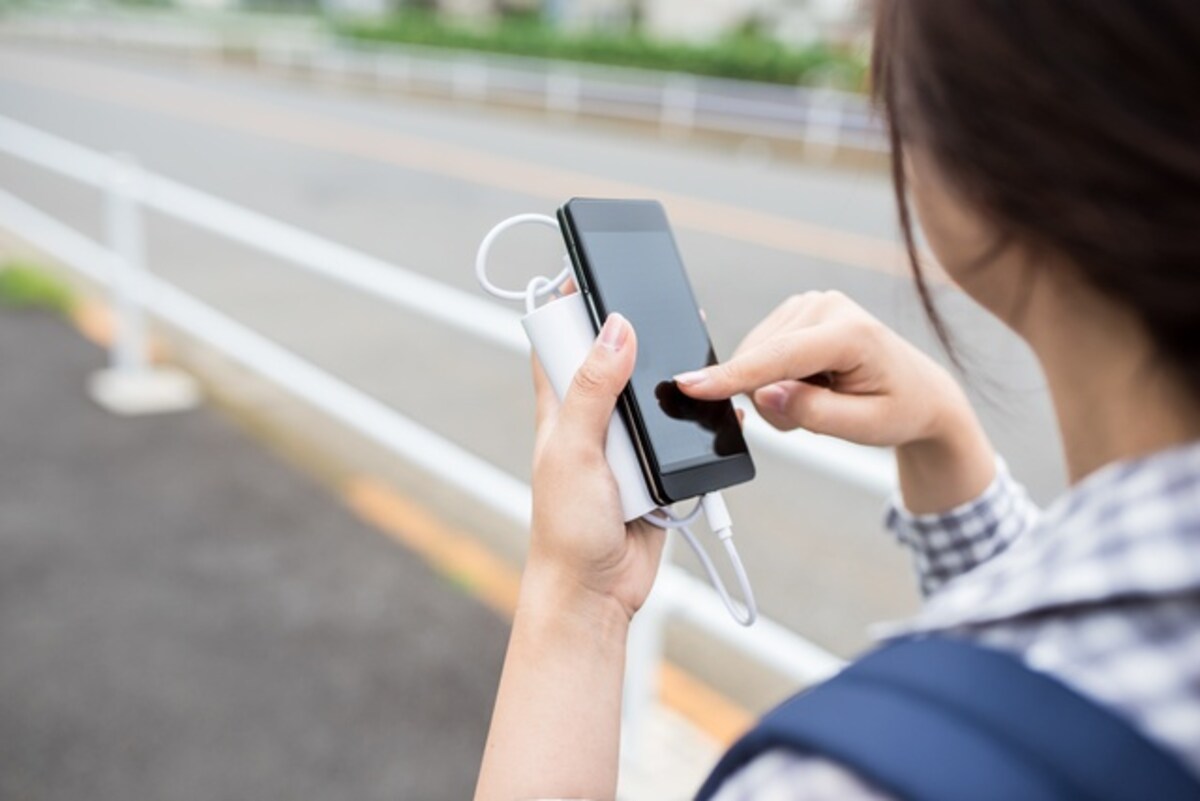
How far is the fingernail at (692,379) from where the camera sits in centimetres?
86

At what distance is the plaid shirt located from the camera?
46 cm

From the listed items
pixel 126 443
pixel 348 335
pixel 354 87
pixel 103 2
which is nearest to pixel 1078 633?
pixel 126 443

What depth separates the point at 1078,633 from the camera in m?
0.49

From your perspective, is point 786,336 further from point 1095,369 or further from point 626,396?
point 1095,369

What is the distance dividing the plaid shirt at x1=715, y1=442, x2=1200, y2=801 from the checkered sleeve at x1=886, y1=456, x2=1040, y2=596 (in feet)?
1.51

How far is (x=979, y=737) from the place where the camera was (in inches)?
17.9

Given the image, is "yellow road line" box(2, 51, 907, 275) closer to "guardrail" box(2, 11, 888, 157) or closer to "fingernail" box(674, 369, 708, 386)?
"guardrail" box(2, 11, 888, 157)

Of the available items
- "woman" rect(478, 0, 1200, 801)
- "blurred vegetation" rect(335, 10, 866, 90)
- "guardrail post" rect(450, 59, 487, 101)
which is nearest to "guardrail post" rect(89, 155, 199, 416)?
"woman" rect(478, 0, 1200, 801)

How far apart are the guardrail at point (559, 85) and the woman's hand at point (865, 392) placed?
22.2 feet

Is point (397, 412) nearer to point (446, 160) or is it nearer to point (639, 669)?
point (639, 669)

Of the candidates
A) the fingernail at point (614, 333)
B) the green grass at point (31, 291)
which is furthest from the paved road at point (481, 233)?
the green grass at point (31, 291)

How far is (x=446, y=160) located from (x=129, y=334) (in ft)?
21.9

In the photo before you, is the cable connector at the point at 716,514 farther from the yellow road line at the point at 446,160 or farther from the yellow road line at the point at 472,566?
the yellow road line at the point at 446,160

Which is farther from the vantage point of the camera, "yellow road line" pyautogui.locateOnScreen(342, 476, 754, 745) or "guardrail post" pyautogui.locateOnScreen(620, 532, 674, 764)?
"yellow road line" pyautogui.locateOnScreen(342, 476, 754, 745)
